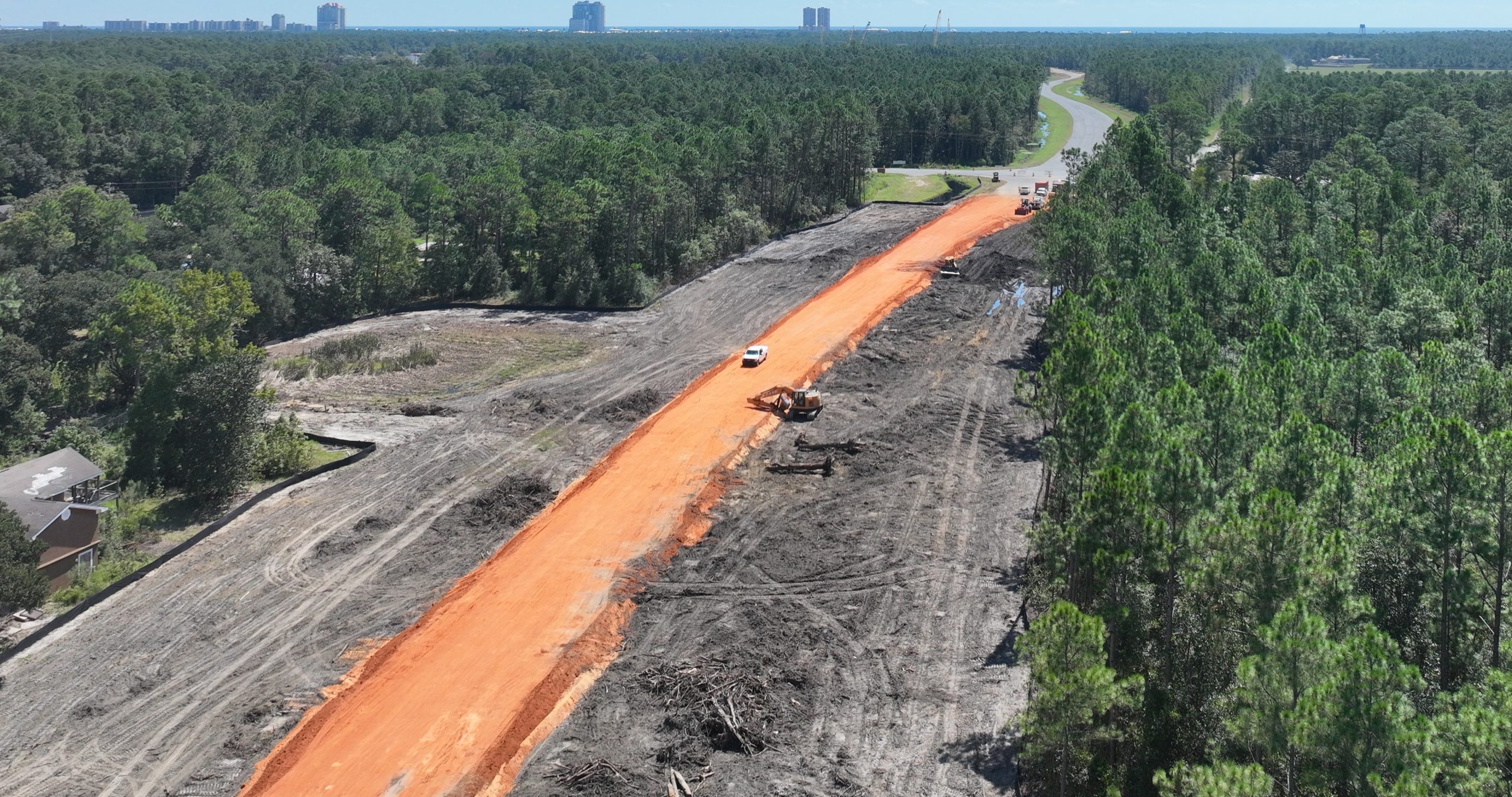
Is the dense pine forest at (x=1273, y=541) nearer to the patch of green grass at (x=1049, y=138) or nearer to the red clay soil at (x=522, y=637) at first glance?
the red clay soil at (x=522, y=637)

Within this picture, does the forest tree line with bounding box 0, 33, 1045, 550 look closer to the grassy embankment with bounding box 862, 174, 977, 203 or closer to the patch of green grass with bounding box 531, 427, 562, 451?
the grassy embankment with bounding box 862, 174, 977, 203

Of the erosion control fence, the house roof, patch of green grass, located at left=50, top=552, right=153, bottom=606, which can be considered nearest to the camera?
the erosion control fence

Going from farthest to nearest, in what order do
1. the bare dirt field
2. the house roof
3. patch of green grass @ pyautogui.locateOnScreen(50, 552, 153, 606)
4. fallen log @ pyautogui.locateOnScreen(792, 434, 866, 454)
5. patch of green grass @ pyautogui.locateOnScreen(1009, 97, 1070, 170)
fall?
patch of green grass @ pyautogui.locateOnScreen(1009, 97, 1070, 170), fallen log @ pyautogui.locateOnScreen(792, 434, 866, 454), the house roof, patch of green grass @ pyautogui.locateOnScreen(50, 552, 153, 606), the bare dirt field

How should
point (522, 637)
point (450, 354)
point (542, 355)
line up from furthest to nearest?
point (450, 354) → point (542, 355) → point (522, 637)

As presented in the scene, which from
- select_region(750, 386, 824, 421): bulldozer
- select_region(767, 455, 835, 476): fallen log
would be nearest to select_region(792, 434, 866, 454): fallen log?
select_region(767, 455, 835, 476): fallen log

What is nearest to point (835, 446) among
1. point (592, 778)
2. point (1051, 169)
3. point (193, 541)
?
point (592, 778)

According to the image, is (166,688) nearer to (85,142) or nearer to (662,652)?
(662,652)

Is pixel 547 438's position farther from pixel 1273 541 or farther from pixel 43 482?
pixel 1273 541

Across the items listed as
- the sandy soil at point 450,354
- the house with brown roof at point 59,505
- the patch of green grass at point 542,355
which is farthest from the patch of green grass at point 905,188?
the house with brown roof at point 59,505
